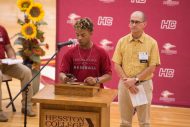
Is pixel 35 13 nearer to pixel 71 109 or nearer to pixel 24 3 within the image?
pixel 24 3

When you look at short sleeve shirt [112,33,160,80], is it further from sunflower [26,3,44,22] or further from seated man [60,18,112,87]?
sunflower [26,3,44,22]

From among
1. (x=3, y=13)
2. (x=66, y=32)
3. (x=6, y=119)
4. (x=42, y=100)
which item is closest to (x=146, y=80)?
(x=42, y=100)

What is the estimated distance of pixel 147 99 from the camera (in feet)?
12.3

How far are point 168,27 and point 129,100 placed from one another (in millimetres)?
2140

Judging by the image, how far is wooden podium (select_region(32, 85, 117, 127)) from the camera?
2979 millimetres

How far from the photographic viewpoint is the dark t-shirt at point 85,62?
11.5 feet

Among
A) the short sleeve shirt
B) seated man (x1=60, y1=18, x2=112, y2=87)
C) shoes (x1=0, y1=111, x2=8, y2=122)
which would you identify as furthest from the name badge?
shoes (x1=0, y1=111, x2=8, y2=122)

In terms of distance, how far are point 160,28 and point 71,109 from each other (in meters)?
2.96

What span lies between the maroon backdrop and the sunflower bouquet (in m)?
0.66

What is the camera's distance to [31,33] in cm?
530

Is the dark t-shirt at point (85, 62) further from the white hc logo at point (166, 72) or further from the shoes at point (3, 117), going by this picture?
the white hc logo at point (166, 72)

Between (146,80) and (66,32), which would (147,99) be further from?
(66,32)

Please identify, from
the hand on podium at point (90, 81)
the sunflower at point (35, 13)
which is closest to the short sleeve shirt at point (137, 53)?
the hand on podium at point (90, 81)

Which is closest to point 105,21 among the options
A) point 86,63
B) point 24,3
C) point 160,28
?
point 160,28
